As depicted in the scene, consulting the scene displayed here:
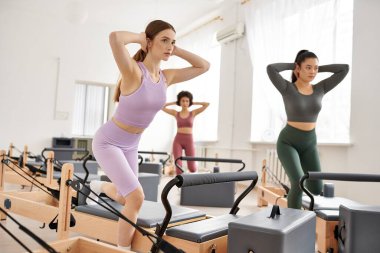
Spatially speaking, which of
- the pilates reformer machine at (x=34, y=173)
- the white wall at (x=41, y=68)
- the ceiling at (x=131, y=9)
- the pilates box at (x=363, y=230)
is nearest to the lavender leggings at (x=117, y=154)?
the pilates box at (x=363, y=230)

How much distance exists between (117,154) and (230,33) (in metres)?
4.86

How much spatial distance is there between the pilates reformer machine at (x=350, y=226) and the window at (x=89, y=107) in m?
6.92

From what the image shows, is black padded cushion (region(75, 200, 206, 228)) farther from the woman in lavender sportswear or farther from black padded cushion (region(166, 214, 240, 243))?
black padded cushion (region(166, 214, 240, 243))

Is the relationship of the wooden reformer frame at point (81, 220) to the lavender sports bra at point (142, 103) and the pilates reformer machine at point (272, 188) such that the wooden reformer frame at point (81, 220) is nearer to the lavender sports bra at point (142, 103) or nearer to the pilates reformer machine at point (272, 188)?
the lavender sports bra at point (142, 103)

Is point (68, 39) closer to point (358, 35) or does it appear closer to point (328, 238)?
point (358, 35)

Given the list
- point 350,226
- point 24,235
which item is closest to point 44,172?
point 24,235

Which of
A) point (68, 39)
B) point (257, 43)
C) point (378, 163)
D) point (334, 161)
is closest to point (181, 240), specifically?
point (378, 163)

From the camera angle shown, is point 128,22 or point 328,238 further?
point 128,22

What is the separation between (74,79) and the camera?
769 cm

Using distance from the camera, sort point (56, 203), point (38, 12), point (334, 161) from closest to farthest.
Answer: point (56, 203) < point (334, 161) < point (38, 12)

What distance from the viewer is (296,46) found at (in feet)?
15.6

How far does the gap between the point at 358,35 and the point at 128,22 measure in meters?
5.24

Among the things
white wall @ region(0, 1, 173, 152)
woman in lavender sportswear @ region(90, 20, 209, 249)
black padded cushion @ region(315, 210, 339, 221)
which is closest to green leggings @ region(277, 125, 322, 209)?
black padded cushion @ region(315, 210, 339, 221)

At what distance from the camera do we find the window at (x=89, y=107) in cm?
817
